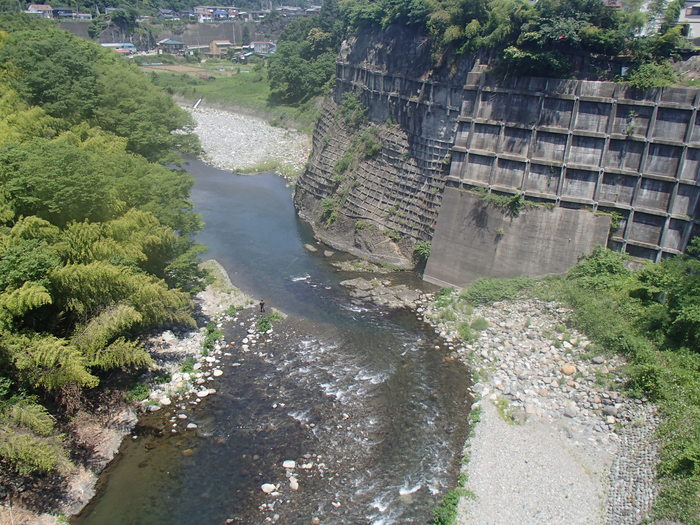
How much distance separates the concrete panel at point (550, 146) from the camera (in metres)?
29.6

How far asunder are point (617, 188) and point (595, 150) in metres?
2.23

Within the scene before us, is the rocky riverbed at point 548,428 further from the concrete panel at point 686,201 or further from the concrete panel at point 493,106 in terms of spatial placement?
the concrete panel at point 493,106

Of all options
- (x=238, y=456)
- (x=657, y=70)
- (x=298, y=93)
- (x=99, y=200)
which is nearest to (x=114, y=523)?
(x=238, y=456)

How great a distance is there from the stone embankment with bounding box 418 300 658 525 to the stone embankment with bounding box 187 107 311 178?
111 ft

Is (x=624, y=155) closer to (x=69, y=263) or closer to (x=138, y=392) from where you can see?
(x=138, y=392)

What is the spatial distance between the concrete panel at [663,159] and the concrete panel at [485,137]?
7626mm

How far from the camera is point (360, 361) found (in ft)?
85.0

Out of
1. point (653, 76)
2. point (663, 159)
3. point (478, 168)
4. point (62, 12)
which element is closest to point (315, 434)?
point (478, 168)

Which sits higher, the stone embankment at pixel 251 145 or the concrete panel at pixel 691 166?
the concrete panel at pixel 691 166

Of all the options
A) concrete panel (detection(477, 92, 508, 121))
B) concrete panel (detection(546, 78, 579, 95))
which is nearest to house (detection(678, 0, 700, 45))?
concrete panel (detection(546, 78, 579, 95))

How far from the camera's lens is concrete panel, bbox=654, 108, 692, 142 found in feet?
87.4

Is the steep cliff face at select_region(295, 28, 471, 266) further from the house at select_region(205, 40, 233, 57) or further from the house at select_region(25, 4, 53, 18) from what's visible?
the house at select_region(25, 4, 53, 18)

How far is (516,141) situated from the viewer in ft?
101

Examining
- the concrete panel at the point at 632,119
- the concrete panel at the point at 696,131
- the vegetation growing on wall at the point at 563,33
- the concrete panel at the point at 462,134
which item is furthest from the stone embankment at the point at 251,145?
the concrete panel at the point at 696,131
